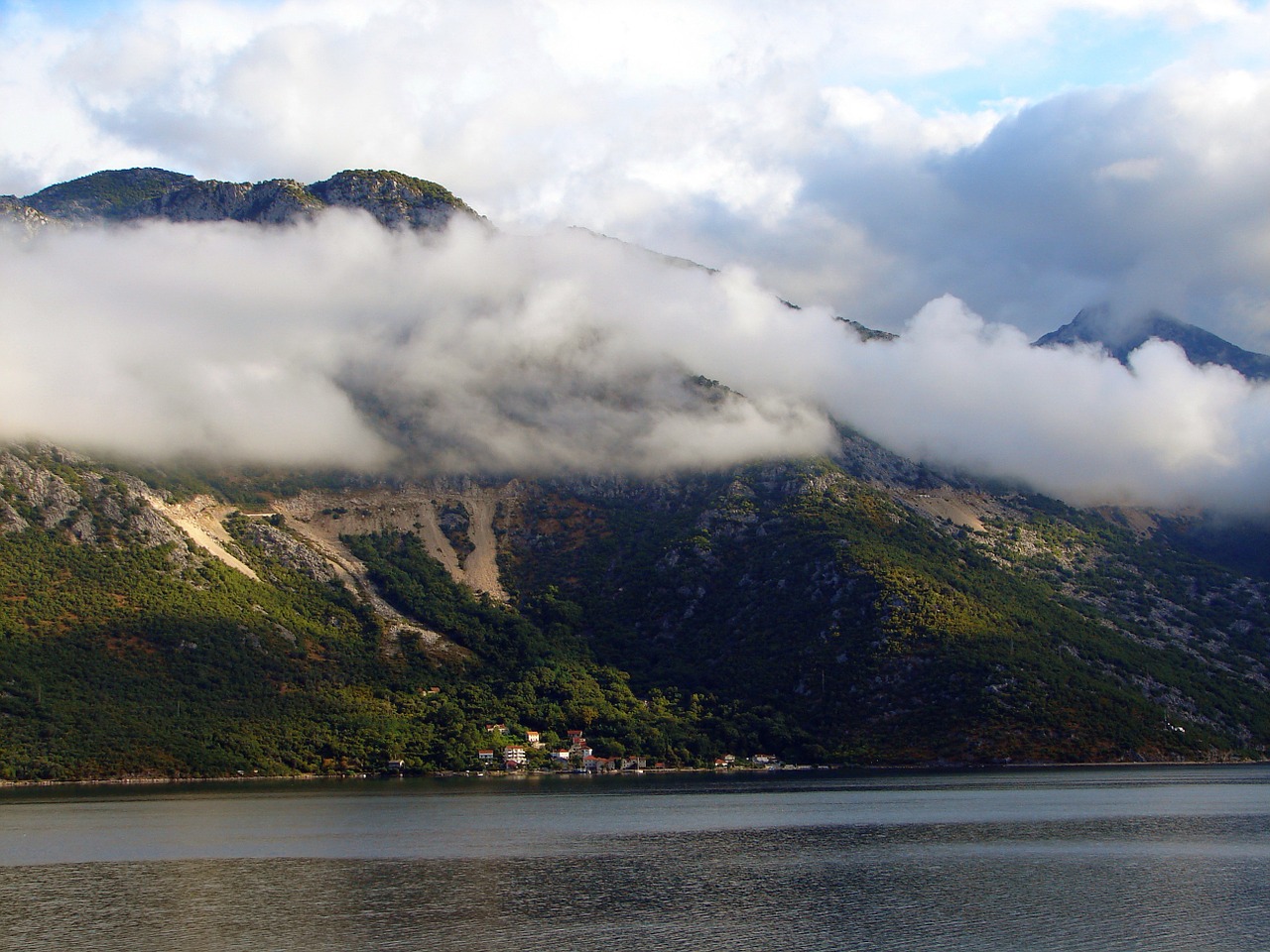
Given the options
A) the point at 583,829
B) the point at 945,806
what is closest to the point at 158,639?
the point at 583,829

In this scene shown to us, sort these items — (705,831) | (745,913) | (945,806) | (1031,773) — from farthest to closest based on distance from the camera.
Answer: (1031,773), (945,806), (705,831), (745,913)

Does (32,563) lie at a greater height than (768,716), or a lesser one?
greater

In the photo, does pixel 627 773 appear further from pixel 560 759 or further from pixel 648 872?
pixel 648 872

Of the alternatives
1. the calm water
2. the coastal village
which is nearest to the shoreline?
the coastal village

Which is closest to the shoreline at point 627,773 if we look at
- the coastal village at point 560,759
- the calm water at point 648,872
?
the coastal village at point 560,759

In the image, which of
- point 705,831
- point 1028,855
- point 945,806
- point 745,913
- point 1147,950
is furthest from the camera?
point 945,806

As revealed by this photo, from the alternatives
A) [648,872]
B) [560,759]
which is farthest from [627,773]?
[648,872]

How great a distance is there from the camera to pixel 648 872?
286 ft

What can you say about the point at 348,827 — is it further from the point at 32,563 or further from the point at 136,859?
the point at 32,563

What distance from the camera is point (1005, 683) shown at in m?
180

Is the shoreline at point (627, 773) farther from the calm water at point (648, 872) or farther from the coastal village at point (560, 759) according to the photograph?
the calm water at point (648, 872)

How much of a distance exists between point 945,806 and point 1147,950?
66.3 meters

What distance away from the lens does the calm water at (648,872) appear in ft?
222

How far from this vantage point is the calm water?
67.6 metres
